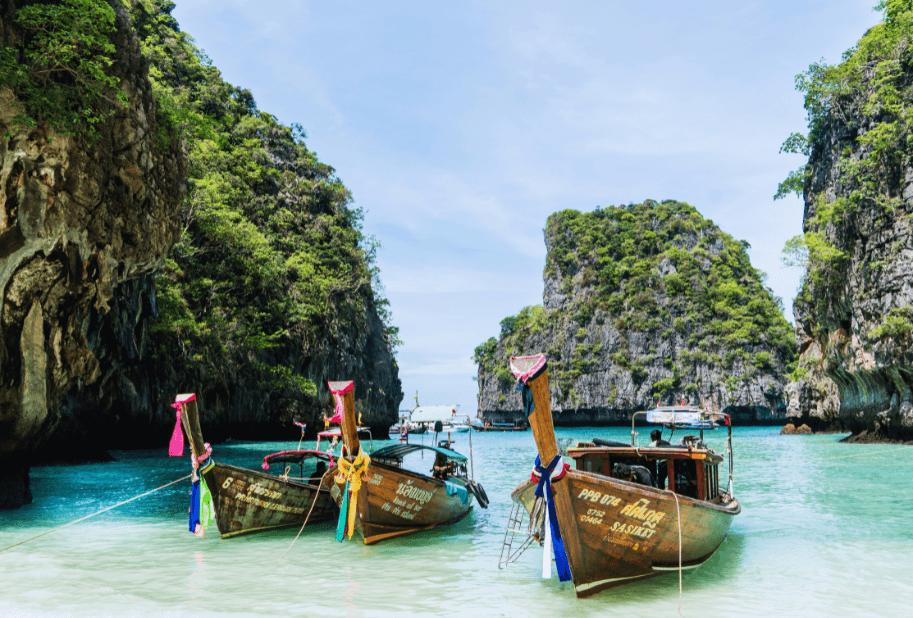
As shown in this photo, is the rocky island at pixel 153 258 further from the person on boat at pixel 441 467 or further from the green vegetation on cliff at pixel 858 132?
the green vegetation on cliff at pixel 858 132

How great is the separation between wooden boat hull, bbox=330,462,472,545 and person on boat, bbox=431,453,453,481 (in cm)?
126

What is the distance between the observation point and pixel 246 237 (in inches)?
1190

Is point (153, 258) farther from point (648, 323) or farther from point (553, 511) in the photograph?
point (648, 323)

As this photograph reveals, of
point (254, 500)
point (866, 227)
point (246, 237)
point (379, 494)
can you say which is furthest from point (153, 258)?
point (866, 227)

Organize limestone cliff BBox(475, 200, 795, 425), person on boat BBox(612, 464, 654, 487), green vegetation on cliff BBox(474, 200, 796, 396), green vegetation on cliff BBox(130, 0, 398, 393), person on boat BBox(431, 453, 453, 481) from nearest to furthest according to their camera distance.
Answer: person on boat BBox(612, 464, 654, 487)
person on boat BBox(431, 453, 453, 481)
green vegetation on cliff BBox(130, 0, 398, 393)
limestone cliff BBox(475, 200, 795, 425)
green vegetation on cliff BBox(474, 200, 796, 396)

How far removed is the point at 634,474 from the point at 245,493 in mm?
5999

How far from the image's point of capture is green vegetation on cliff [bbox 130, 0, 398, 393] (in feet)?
89.9

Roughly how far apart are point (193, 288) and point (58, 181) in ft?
57.8

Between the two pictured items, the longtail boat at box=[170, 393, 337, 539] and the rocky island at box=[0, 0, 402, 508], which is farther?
the rocky island at box=[0, 0, 402, 508]

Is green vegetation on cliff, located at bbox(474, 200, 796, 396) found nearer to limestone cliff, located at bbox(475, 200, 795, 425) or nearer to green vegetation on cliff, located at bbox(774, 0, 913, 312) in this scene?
limestone cliff, located at bbox(475, 200, 795, 425)

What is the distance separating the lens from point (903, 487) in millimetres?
15203

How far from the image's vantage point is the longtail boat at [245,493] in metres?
8.69

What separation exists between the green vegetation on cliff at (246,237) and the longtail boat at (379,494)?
1711 centimetres

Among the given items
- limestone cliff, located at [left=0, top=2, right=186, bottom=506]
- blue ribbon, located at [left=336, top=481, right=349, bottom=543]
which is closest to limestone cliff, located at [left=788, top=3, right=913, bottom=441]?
blue ribbon, located at [left=336, top=481, right=349, bottom=543]
